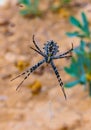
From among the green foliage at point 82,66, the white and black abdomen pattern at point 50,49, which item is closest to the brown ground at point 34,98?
the green foliage at point 82,66

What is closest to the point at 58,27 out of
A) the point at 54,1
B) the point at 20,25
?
the point at 20,25

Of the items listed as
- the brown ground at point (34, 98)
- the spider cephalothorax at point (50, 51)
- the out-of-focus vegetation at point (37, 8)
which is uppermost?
the out-of-focus vegetation at point (37, 8)

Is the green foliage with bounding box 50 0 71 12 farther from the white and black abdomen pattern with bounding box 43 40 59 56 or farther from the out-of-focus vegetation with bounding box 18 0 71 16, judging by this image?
the white and black abdomen pattern with bounding box 43 40 59 56

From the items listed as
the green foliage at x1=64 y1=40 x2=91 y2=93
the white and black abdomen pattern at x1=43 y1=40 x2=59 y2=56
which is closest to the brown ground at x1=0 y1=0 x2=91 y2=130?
the green foliage at x1=64 y1=40 x2=91 y2=93

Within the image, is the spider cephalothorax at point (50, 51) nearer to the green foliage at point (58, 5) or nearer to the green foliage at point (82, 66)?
the green foliage at point (82, 66)

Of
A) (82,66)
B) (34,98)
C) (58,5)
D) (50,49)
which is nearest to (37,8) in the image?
(58,5)

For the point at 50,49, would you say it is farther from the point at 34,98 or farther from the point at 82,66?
the point at 34,98

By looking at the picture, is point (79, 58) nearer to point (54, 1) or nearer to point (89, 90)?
point (89, 90)

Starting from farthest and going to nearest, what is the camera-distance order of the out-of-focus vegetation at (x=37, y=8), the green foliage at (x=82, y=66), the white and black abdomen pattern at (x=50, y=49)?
the out-of-focus vegetation at (x=37, y=8)
the green foliage at (x=82, y=66)
the white and black abdomen pattern at (x=50, y=49)
